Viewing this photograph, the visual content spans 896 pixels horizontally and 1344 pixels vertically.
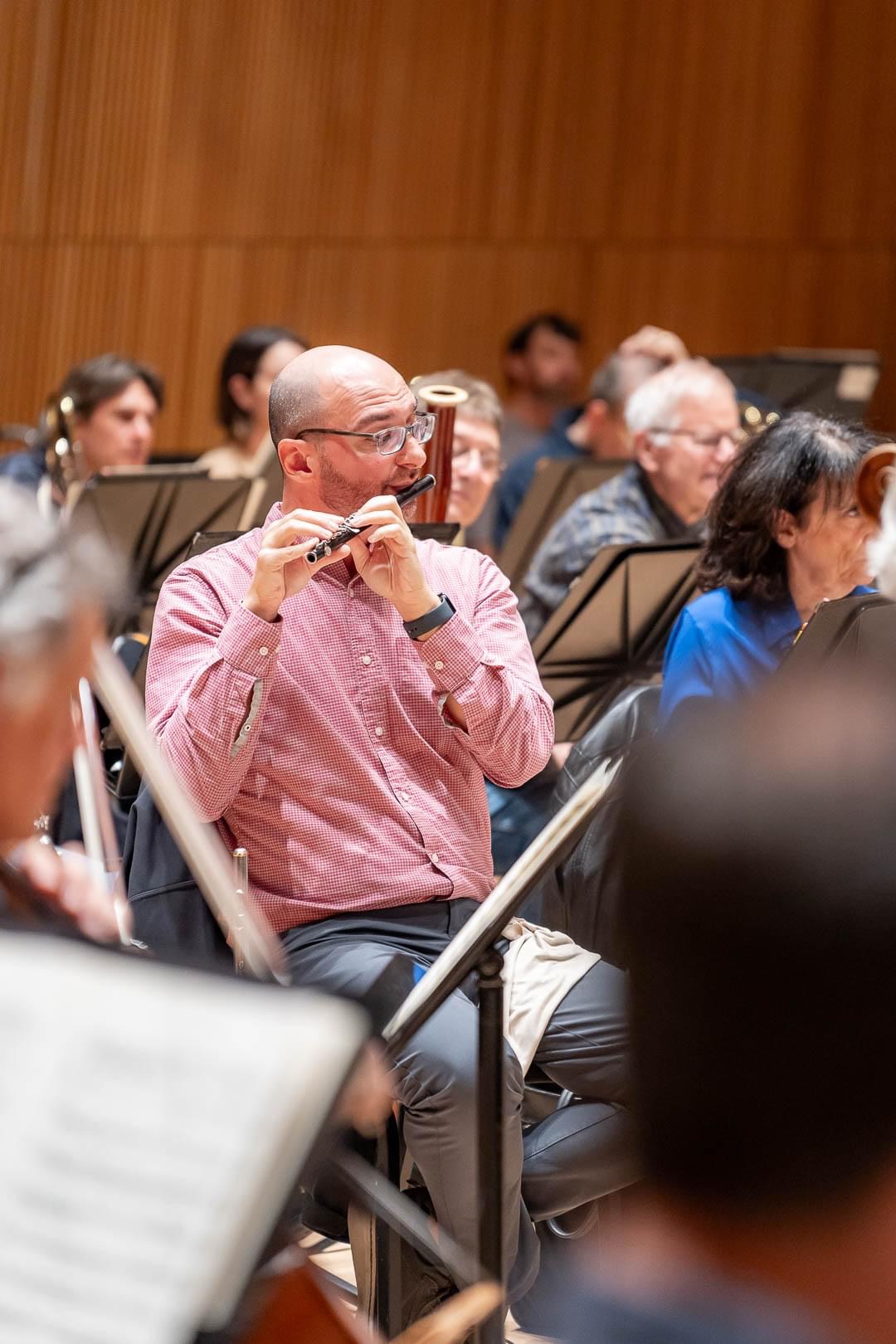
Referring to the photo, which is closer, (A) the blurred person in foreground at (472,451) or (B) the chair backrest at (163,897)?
(B) the chair backrest at (163,897)

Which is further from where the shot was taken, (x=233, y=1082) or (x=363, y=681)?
(x=363, y=681)

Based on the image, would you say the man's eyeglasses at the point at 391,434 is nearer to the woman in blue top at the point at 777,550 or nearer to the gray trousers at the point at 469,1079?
the woman in blue top at the point at 777,550

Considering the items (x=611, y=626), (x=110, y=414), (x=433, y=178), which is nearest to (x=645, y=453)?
(x=611, y=626)

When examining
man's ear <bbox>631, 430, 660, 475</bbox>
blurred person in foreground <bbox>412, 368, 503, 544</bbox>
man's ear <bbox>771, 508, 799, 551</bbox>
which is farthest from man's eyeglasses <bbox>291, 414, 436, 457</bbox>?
man's ear <bbox>631, 430, 660, 475</bbox>

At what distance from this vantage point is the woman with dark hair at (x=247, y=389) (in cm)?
536

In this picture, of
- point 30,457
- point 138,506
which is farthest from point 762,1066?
point 30,457

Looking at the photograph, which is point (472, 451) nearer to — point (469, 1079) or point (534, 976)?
point (534, 976)

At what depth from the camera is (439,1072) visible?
2.16 m

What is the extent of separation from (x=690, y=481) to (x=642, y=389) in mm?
302

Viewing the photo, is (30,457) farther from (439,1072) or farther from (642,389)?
(439,1072)

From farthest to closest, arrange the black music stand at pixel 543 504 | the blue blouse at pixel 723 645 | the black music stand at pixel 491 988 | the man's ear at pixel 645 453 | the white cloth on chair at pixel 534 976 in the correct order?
the black music stand at pixel 543 504 → the man's ear at pixel 645 453 → the blue blouse at pixel 723 645 → the white cloth on chair at pixel 534 976 → the black music stand at pixel 491 988

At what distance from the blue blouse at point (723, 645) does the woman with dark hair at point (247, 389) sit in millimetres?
2761

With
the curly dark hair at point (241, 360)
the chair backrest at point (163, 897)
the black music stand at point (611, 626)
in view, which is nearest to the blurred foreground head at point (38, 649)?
the chair backrest at point (163, 897)

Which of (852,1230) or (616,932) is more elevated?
(616,932)
